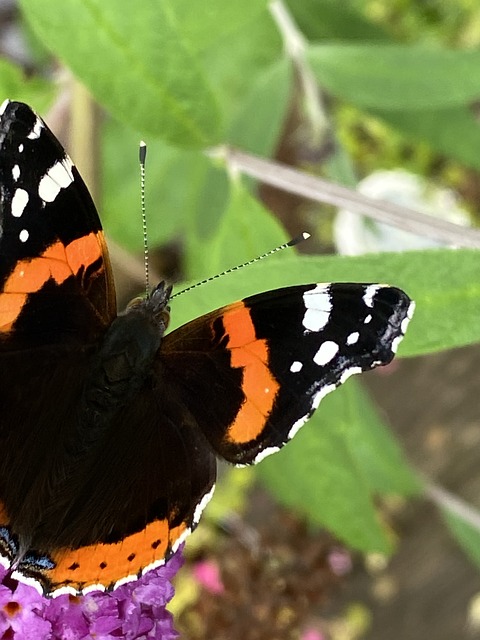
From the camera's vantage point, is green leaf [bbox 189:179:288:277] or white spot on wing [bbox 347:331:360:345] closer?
white spot on wing [bbox 347:331:360:345]

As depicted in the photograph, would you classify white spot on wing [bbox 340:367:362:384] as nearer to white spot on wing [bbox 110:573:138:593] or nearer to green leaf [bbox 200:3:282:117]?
white spot on wing [bbox 110:573:138:593]

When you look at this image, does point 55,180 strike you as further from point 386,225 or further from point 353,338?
point 386,225

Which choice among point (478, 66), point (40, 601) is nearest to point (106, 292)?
point (40, 601)

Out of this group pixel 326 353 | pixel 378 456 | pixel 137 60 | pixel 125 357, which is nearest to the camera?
pixel 326 353

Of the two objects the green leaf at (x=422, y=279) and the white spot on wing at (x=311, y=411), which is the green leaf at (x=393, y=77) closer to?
the green leaf at (x=422, y=279)

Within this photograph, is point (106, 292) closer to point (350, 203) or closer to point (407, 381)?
point (350, 203)

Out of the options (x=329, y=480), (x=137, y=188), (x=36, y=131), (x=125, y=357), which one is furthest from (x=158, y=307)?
(x=137, y=188)

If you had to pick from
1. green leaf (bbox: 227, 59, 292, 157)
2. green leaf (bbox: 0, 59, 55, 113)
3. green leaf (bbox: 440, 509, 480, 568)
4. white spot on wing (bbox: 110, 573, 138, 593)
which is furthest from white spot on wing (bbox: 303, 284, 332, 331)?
green leaf (bbox: 440, 509, 480, 568)
